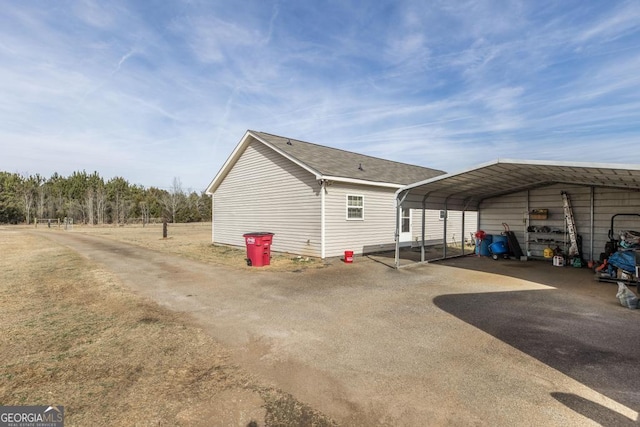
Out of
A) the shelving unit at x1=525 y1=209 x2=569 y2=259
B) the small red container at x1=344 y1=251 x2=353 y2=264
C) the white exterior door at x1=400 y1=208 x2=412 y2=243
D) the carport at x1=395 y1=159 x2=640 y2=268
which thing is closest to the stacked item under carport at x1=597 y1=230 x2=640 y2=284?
the carport at x1=395 y1=159 x2=640 y2=268

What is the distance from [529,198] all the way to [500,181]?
314cm

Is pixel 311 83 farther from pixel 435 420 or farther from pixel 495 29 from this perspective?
pixel 435 420

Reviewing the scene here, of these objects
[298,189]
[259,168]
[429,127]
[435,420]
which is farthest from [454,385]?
[429,127]

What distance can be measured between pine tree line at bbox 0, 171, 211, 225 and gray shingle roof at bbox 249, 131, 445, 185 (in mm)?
37481

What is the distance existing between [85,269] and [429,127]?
69.1 ft

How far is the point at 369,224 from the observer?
13.8 meters

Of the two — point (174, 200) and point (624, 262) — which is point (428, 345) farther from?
point (174, 200)

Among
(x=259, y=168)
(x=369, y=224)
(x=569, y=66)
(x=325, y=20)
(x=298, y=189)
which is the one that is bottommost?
(x=369, y=224)

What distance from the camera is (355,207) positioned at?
13.2 metres

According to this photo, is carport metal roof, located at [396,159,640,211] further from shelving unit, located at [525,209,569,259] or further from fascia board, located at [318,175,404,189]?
fascia board, located at [318,175,404,189]

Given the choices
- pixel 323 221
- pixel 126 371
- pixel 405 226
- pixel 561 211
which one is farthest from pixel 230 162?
pixel 561 211

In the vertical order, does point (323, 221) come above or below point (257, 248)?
above

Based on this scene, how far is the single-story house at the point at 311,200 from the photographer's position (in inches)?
484

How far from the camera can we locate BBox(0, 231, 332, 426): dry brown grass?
2.74 m
